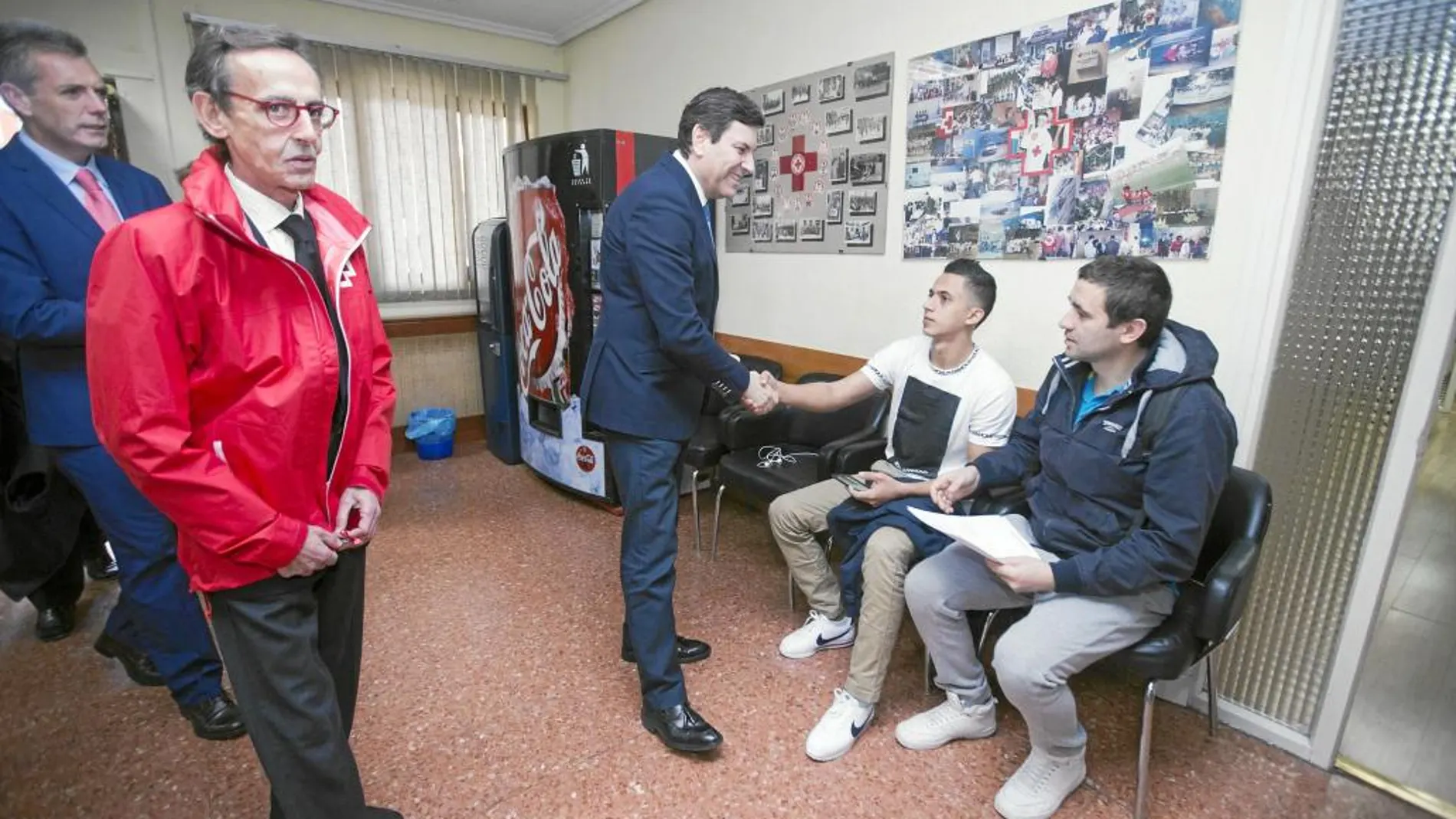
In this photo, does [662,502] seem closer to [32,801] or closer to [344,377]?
[344,377]

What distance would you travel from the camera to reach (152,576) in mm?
1694

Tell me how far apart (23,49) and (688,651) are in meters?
2.23

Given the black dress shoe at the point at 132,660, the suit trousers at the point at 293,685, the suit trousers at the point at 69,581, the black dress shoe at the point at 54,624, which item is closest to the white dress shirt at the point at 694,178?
the suit trousers at the point at 293,685

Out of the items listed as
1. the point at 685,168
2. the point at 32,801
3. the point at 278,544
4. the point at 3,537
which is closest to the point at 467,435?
the point at 3,537

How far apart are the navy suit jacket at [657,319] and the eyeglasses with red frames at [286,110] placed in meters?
0.70

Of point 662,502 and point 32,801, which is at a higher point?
point 662,502

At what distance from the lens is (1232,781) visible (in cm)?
169

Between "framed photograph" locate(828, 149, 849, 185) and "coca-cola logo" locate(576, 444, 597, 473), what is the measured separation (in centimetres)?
169

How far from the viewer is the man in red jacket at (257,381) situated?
2.97ft

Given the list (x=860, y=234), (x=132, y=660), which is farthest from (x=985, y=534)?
(x=132, y=660)

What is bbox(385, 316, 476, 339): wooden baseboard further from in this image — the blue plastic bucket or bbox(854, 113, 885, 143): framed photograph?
bbox(854, 113, 885, 143): framed photograph

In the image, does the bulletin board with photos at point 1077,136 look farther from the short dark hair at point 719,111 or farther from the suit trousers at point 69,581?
the suit trousers at point 69,581

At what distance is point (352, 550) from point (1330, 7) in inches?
92.6

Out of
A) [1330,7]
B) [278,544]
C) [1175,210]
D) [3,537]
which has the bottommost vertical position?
[3,537]
